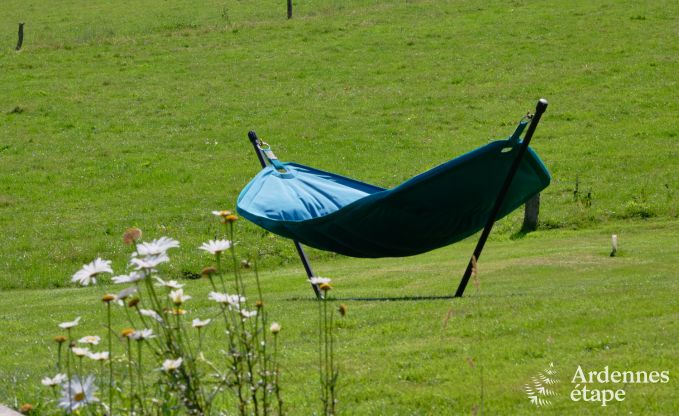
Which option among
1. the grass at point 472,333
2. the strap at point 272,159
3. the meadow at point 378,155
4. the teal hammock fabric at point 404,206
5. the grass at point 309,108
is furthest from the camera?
the grass at point 309,108

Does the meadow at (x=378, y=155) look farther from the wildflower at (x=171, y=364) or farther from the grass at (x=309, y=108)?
the wildflower at (x=171, y=364)

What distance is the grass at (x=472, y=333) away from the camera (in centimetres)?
508

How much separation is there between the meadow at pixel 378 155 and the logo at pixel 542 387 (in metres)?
0.07

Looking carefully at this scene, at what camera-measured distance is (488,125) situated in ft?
71.8

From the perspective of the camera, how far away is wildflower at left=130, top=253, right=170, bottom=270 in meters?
3.29

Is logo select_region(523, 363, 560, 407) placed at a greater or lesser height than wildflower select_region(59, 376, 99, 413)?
lesser

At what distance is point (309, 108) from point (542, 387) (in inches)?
757

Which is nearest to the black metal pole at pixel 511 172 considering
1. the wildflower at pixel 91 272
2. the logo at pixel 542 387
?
the logo at pixel 542 387

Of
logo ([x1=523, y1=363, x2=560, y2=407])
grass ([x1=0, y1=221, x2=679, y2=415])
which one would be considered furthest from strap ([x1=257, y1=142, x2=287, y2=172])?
logo ([x1=523, y1=363, x2=560, y2=407])

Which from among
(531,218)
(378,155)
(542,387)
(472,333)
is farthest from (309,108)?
(542,387)

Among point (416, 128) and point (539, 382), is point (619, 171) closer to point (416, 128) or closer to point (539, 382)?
point (416, 128)

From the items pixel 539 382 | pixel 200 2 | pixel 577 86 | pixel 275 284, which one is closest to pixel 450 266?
pixel 275 284

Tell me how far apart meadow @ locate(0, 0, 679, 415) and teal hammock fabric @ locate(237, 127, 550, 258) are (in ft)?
2.22

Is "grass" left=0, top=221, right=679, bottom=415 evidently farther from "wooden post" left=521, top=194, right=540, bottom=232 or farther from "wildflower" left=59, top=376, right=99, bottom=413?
"wooden post" left=521, top=194, right=540, bottom=232
